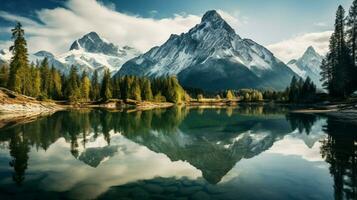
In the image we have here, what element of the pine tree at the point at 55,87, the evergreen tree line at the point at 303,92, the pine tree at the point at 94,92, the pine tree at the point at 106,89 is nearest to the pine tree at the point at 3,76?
the pine tree at the point at 55,87

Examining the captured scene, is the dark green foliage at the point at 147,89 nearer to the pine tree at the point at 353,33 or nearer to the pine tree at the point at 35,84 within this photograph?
the pine tree at the point at 35,84

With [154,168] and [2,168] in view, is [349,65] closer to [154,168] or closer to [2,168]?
[154,168]

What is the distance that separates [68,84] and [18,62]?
41.4 meters

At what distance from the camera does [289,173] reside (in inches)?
863

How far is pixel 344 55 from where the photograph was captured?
98.4m

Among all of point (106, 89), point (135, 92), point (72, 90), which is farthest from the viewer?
point (135, 92)

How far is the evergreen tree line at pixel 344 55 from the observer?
93062mm

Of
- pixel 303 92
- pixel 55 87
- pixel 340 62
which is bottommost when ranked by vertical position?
pixel 303 92

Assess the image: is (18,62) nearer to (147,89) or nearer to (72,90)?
(72,90)

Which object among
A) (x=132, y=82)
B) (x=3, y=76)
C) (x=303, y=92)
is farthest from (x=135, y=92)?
(x=303, y=92)

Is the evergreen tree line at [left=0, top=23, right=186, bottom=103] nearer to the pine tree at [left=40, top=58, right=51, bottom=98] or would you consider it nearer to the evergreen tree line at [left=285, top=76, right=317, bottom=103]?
the pine tree at [left=40, top=58, right=51, bottom=98]

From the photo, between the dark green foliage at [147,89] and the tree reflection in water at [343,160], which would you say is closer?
the tree reflection in water at [343,160]

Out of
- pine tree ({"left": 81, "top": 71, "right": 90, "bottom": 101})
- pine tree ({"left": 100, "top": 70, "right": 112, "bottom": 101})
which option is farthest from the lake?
pine tree ({"left": 81, "top": 71, "right": 90, "bottom": 101})

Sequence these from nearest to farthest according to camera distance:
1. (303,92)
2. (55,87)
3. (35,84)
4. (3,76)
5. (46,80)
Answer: (35,84) < (3,76) < (46,80) < (55,87) < (303,92)
